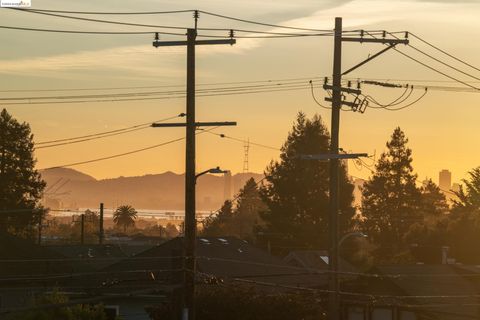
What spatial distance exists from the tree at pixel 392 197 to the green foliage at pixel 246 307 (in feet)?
308

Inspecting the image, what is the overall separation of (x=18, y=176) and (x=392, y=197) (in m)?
56.1

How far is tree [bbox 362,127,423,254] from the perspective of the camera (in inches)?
5940

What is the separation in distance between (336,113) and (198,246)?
31794mm

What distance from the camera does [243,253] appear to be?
78.2 meters

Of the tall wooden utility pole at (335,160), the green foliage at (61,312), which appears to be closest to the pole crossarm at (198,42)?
the tall wooden utility pole at (335,160)

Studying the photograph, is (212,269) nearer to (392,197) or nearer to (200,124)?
(200,124)

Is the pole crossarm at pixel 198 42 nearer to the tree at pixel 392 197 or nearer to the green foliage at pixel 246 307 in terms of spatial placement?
the green foliage at pixel 246 307

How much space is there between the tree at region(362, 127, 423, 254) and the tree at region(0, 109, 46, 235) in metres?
46.9

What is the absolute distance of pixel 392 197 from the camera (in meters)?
158

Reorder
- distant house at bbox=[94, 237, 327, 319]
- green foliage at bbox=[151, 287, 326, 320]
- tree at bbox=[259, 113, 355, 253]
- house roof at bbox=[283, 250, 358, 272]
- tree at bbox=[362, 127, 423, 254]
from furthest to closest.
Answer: tree at bbox=[362, 127, 423, 254] → tree at bbox=[259, 113, 355, 253] → house roof at bbox=[283, 250, 358, 272] → distant house at bbox=[94, 237, 327, 319] → green foliage at bbox=[151, 287, 326, 320]

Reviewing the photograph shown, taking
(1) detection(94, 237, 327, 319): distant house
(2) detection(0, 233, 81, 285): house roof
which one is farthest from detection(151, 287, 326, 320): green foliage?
(2) detection(0, 233, 81, 285): house roof

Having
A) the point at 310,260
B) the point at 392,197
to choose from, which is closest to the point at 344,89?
the point at 310,260

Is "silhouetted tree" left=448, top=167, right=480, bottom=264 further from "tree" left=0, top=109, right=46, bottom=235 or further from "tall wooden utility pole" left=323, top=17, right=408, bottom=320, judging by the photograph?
"tall wooden utility pole" left=323, top=17, right=408, bottom=320

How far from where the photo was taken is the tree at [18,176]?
124 meters
